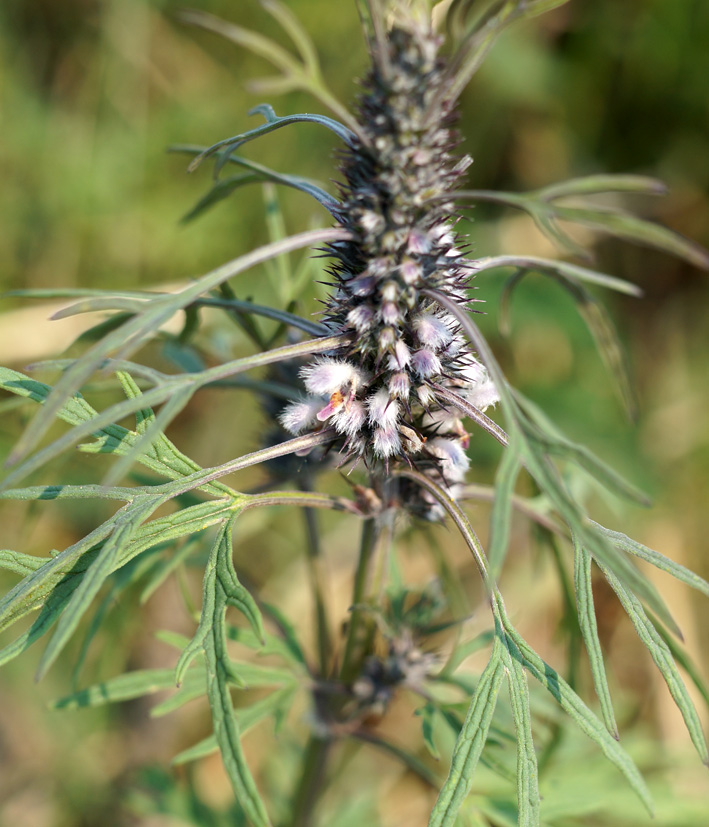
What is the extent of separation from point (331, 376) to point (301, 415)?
121 mm

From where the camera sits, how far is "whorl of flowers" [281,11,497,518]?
1.05 metres

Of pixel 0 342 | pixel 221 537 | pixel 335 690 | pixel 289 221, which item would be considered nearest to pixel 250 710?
pixel 335 690

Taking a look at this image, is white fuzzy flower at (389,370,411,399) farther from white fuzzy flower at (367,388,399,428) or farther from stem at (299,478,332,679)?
stem at (299,478,332,679)

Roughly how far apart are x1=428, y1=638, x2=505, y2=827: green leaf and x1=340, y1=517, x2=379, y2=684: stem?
405 millimetres

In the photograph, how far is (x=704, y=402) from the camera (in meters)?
3.83

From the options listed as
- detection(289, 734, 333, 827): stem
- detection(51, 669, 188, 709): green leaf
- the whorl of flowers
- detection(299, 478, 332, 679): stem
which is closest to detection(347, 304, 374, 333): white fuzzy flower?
the whorl of flowers

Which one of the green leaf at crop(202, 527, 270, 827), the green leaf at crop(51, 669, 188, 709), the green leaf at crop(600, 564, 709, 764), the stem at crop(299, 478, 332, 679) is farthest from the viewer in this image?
the stem at crop(299, 478, 332, 679)

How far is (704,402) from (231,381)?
309cm

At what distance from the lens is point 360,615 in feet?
5.12

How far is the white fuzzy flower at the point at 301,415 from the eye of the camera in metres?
1.23

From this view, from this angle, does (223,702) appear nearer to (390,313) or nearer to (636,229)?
(390,313)

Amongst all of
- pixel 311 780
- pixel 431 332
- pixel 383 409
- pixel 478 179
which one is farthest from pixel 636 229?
pixel 478 179

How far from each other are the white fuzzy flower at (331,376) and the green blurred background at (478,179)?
7.46 feet

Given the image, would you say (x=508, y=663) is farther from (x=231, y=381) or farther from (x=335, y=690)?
(x=231, y=381)
